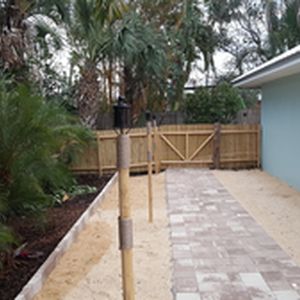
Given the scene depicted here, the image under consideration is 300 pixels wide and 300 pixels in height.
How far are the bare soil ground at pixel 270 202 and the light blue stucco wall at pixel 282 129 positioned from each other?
0.32 meters

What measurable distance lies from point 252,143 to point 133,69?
4.35 meters

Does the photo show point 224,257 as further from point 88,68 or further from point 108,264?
point 88,68

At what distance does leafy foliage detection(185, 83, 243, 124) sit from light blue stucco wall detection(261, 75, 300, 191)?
8.82 ft

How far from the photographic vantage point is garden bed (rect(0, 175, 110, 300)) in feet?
14.5

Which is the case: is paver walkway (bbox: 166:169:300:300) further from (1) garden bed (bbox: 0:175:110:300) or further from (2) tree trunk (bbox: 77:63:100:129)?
(2) tree trunk (bbox: 77:63:100:129)

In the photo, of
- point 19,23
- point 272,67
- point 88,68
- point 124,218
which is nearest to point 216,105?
point 88,68

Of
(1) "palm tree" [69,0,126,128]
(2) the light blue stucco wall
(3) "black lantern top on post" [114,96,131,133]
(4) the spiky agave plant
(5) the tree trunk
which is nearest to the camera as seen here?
(3) "black lantern top on post" [114,96,131,133]

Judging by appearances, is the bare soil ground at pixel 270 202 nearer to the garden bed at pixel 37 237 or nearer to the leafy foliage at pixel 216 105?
the garden bed at pixel 37 237

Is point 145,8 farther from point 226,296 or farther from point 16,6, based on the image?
point 226,296

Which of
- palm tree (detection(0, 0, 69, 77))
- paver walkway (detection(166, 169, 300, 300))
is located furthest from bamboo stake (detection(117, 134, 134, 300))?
palm tree (detection(0, 0, 69, 77))

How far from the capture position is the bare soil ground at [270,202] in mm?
5879

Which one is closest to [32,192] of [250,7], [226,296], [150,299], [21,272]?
[21,272]

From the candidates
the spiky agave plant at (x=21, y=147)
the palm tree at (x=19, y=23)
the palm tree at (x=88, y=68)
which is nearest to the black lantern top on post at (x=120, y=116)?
the spiky agave plant at (x=21, y=147)

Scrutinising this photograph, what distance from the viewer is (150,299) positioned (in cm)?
396
